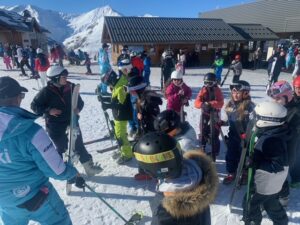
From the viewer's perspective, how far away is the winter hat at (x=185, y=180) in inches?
74.6

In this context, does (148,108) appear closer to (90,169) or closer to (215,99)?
(215,99)

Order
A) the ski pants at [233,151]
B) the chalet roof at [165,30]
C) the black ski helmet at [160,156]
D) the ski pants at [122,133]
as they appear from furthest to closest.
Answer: the chalet roof at [165,30] < the ski pants at [122,133] < the ski pants at [233,151] < the black ski helmet at [160,156]

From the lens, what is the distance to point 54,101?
172 inches

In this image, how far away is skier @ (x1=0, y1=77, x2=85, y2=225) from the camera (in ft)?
7.30

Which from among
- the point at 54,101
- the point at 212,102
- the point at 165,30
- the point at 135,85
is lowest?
the point at 212,102

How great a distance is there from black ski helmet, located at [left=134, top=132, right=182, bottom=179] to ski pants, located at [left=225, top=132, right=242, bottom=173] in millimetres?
2825

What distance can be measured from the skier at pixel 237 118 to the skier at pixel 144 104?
1268mm

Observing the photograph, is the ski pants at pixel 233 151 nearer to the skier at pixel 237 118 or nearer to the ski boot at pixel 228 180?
the skier at pixel 237 118

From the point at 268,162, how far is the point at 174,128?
1.11m

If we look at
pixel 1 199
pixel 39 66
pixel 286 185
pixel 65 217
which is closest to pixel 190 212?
pixel 65 217

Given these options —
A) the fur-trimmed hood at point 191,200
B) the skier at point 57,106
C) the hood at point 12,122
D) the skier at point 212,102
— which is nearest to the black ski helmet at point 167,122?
the fur-trimmed hood at point 191,200

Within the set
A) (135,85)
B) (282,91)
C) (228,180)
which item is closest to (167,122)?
(135,85)

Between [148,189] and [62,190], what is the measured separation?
1504mm

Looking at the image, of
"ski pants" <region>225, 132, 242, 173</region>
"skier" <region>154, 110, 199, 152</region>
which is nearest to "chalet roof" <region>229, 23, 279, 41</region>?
"ski pants" <region>225, 132, 242, 173</region>
